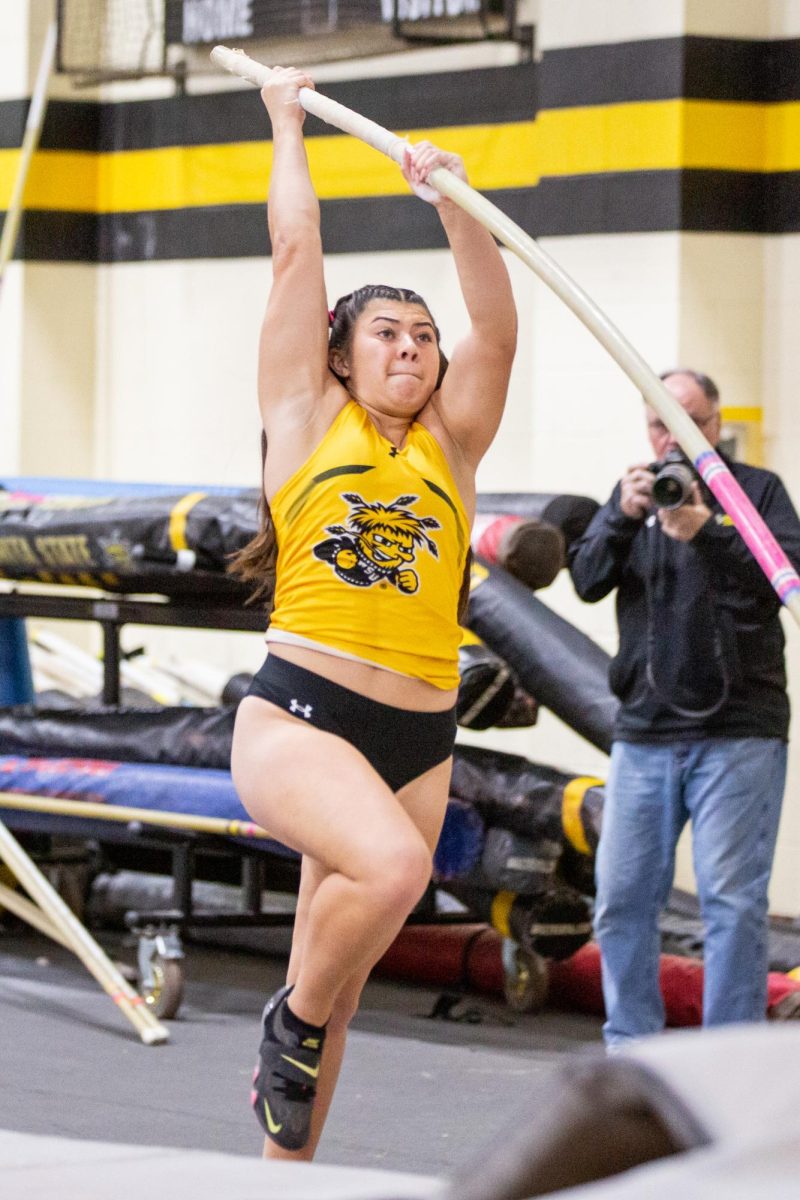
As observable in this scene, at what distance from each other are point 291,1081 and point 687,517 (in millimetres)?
2018

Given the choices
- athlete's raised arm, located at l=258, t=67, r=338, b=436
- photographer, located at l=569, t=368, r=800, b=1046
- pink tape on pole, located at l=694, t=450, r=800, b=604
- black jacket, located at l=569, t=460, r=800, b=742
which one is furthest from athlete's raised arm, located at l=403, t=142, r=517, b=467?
black jacket, located at l=569, t=460, r=800, b=742

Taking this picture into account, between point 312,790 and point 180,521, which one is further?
point 180,521

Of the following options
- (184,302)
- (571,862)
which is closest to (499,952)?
(571,862)

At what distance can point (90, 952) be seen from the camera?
228 inches

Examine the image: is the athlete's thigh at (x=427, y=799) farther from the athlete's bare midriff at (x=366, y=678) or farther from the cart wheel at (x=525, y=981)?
the cart wheel at (x=525, y=981)

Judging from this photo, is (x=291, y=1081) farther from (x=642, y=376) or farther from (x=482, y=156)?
(x=482, y=156)

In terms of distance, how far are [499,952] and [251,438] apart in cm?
368

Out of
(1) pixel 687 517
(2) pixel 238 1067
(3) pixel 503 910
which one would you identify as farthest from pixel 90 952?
(1) pixel 687 517

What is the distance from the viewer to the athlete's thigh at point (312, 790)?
10.9 ft

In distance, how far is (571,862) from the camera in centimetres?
584

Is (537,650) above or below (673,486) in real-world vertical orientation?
below

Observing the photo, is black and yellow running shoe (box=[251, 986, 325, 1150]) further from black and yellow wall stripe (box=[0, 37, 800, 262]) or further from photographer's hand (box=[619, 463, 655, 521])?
black and yellow wall stripe (box=[0, 37, 800, 262])

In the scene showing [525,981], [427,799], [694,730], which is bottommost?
[525,981]

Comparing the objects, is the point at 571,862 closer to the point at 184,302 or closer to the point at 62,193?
the point at 184,302
